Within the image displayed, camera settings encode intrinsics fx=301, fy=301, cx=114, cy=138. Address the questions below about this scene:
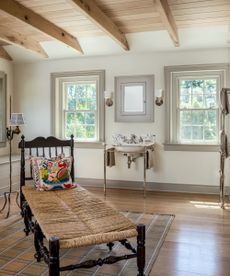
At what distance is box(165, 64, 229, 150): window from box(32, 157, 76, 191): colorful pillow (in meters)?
2.36

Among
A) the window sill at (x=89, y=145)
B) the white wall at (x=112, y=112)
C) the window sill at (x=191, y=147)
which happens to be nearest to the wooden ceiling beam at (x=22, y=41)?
the white wall at (x=112, y=112)

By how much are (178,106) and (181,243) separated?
2.74 metres

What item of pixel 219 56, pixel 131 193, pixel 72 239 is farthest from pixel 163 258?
pixel 219 56

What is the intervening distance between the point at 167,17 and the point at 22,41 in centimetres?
234

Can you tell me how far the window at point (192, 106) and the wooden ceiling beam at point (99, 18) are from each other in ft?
3.36

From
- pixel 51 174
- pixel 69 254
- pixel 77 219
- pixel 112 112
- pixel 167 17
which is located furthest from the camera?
pixel 112 112

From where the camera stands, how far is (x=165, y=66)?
5070mm

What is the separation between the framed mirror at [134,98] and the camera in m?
5.17

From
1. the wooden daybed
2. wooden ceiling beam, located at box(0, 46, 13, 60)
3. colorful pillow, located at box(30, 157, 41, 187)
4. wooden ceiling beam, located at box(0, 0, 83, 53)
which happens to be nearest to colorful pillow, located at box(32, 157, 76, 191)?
colorful pillow, located at box(30, 157, 41, 187)

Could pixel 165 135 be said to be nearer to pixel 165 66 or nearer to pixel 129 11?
pixel 165 66

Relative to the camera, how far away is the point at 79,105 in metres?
5.66

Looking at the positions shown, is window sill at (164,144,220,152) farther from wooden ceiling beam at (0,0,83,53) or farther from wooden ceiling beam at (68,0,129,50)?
wooden ceiling beam at (0,0,83,53)

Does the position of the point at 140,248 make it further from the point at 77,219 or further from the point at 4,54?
the point at 4,54

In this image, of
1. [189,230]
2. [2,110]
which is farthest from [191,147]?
[2,110]
